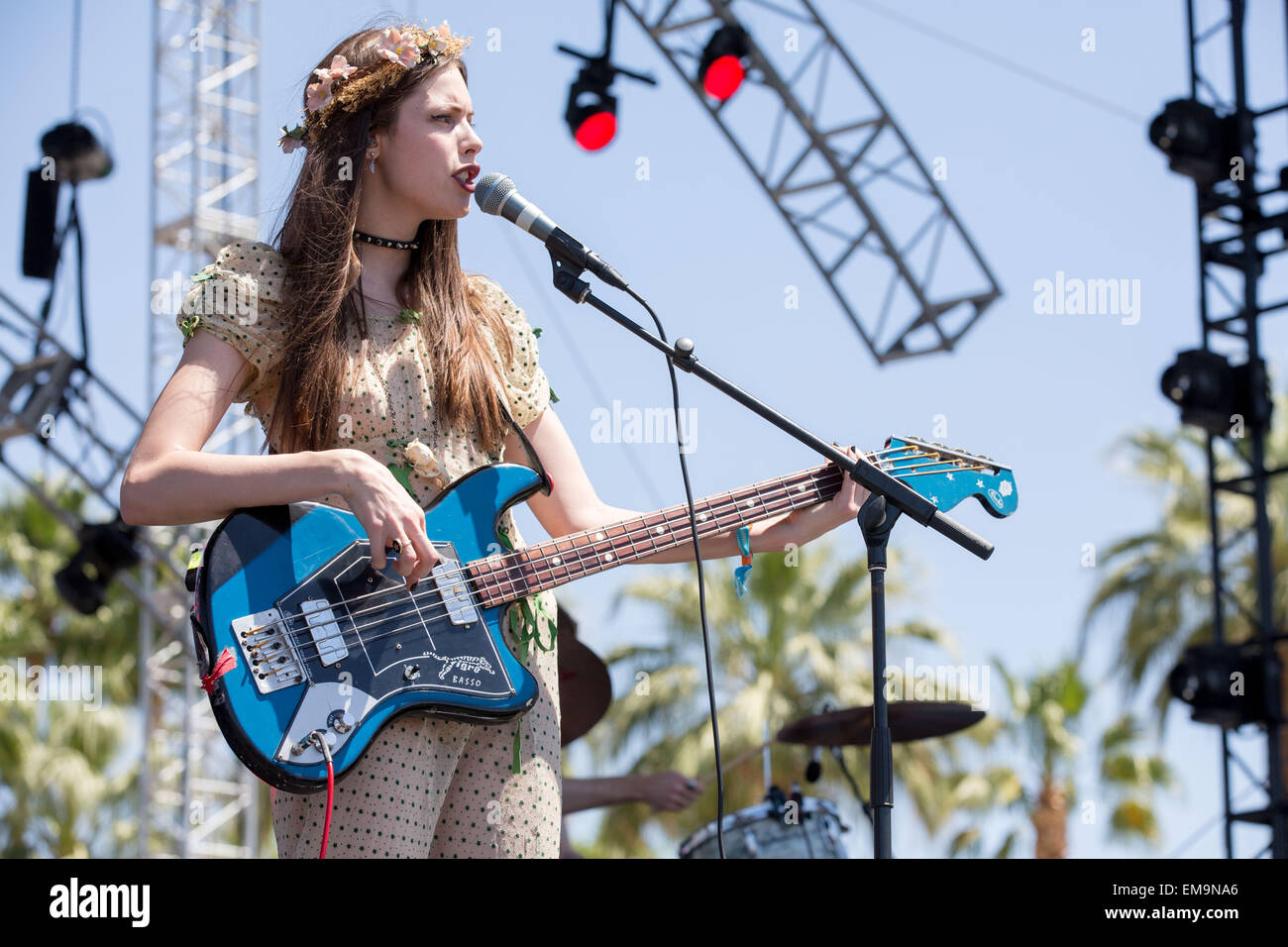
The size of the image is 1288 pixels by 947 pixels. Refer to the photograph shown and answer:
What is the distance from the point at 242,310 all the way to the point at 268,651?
24.9 inches

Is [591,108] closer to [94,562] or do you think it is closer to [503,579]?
[94,562]

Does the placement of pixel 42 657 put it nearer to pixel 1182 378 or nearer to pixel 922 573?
pixel 922 573

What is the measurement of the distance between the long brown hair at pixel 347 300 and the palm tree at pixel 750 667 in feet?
50.1

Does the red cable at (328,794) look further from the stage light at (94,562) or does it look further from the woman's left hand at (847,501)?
the stage light at (94,562)

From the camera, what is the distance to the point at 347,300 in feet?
9.05

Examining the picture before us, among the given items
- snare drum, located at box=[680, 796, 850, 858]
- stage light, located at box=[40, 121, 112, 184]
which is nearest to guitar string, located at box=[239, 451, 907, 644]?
snare drum, located at box=[680, 796, 850, 858]

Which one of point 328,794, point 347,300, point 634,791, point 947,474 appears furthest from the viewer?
point 634,791

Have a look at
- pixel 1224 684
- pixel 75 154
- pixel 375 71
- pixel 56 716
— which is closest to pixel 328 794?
pixel 375 71

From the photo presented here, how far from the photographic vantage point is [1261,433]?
9.23 meters

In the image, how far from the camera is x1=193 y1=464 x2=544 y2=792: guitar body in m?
2.43

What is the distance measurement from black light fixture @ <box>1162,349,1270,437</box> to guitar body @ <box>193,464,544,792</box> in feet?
23.8

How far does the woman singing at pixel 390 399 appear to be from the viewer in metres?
2.49
